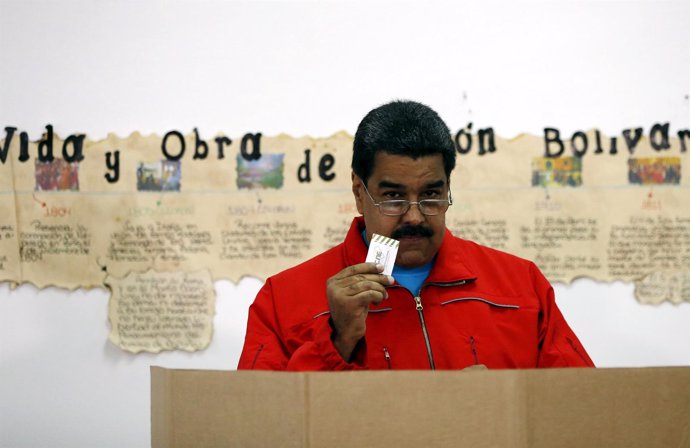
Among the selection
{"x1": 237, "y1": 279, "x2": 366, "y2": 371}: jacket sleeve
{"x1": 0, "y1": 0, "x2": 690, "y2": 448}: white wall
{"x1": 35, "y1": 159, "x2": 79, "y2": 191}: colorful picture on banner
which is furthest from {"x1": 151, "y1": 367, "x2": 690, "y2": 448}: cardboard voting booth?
{"x1": 35, "y1": 159, "x2": 79, "y2": 191}: colorful picture on banner

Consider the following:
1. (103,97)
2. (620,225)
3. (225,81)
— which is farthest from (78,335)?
(620,225)

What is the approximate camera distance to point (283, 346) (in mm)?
1447

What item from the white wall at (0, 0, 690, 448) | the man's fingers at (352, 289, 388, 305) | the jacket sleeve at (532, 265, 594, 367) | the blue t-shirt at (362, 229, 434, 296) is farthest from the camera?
the white wall at (0, 0, 690, 448)

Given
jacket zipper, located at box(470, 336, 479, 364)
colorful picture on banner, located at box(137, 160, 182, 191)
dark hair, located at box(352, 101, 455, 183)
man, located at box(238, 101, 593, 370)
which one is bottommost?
jacket zipper, located at box(470, 336, 479, 364)

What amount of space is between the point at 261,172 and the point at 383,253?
3.78 ft

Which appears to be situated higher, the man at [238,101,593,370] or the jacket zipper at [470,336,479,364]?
the man at [238,101,593,370]

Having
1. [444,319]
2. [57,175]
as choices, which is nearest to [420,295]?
[444,319]

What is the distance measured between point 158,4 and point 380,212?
131 cm

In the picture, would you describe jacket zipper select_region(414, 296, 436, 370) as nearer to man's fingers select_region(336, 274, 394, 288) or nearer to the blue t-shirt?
the blue t-shirt

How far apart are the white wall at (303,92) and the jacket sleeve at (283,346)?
86 centimetres

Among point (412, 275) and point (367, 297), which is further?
point (412, 275)

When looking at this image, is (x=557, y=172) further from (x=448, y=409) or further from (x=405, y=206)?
(x=448, y=409)

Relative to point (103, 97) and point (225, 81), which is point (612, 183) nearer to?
point (225, 81)

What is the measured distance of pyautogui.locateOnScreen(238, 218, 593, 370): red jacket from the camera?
1.38m
